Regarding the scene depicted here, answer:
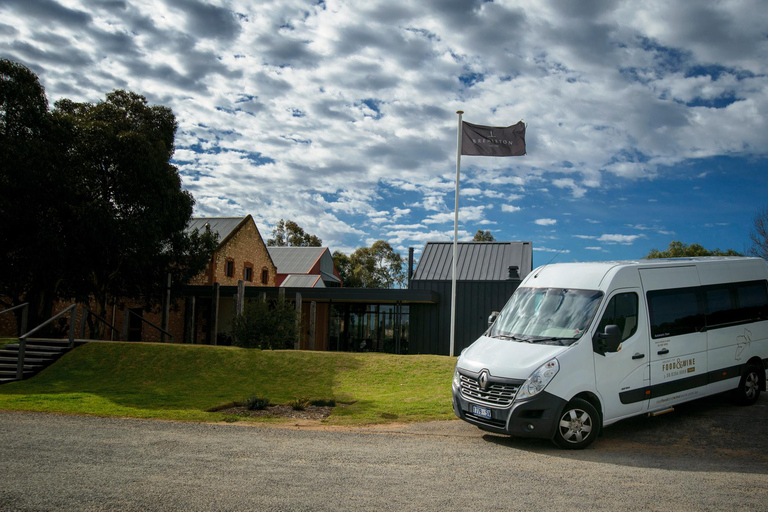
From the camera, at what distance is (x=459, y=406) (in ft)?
25.8

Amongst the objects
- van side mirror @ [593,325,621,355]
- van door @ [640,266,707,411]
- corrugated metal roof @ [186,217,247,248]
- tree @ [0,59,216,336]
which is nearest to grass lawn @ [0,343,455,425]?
van side mirror @ [593,325,621,355]

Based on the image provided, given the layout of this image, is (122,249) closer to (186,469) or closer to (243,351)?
(243,351)

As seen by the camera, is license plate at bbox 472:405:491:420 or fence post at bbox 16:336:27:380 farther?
fence post at bbox 16:336:27:380

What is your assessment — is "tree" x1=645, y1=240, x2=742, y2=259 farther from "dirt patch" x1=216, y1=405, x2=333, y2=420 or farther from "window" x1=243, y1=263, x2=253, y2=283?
"dirt patch" x1=216, y1=405, x2=333, y2=420

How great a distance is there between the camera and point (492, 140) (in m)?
17.5

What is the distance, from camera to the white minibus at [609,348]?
278 inches

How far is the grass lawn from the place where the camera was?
10227 mm

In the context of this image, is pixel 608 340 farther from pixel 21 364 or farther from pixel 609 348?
pixel 21 364

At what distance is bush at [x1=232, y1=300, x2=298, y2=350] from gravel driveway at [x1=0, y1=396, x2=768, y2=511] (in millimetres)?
8524

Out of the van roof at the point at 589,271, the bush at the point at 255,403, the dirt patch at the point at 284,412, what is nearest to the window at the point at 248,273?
the dirt patch at the point at 284,412

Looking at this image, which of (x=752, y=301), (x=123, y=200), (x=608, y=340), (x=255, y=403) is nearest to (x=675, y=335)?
(x=608, y=340)

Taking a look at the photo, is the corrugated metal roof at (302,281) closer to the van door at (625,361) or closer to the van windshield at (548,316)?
the van windshield at (548,316)

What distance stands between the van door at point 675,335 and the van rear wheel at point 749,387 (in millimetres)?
1204

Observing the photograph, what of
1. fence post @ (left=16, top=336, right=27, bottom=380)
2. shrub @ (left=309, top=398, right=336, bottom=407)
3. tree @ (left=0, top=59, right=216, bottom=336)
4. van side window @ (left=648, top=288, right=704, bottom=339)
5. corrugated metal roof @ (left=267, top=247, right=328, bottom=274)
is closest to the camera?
van side window @ (left=648, top=288, right=704, bottom=339)
